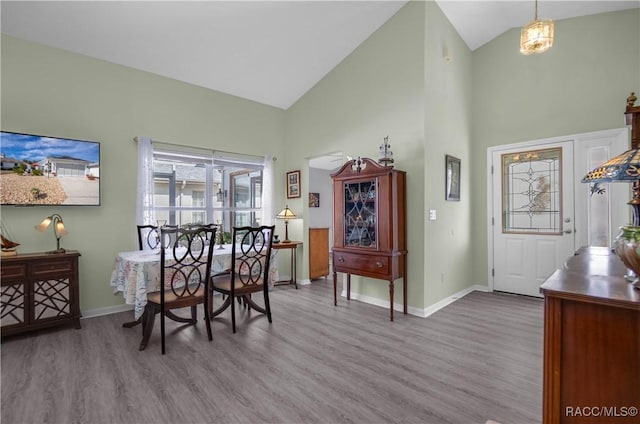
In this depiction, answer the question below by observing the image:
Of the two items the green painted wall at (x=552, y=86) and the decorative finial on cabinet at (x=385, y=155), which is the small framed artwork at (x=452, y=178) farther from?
the decorative finial on cabinet at (x=385, y=155)

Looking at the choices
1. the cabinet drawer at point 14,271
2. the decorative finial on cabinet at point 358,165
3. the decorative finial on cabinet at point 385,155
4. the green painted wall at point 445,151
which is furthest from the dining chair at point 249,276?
the green painted wall at point 445,151

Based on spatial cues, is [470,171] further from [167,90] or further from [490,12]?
[167,90]

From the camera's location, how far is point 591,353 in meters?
1.27

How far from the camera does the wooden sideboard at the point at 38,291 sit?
9.23 feet

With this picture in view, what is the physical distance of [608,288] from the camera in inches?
51.3

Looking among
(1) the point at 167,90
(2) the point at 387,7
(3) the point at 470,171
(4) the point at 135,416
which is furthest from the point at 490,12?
(4) the point at 135,416

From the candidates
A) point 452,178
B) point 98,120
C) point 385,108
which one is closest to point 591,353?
point 452,178

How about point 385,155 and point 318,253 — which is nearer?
point 385,155

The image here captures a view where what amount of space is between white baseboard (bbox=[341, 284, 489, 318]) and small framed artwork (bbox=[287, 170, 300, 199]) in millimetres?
1808

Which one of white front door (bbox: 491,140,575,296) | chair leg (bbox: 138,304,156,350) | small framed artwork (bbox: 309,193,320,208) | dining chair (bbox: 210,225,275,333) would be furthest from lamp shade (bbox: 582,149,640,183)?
small framed artwork (bbox: 309,193,320,208)

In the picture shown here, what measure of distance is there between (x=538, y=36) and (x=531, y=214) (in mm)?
2395

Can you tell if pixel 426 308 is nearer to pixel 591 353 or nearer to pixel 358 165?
pixel 358 165

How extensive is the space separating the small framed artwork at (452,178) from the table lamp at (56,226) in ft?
14.3

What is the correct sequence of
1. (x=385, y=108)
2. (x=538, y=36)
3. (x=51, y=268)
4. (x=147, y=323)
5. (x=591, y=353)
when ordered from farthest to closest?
(x=385, y=108) → (x=51, y=268) → (x=538, y=36) → (x=147, y=323) → (x=591, y=353)
